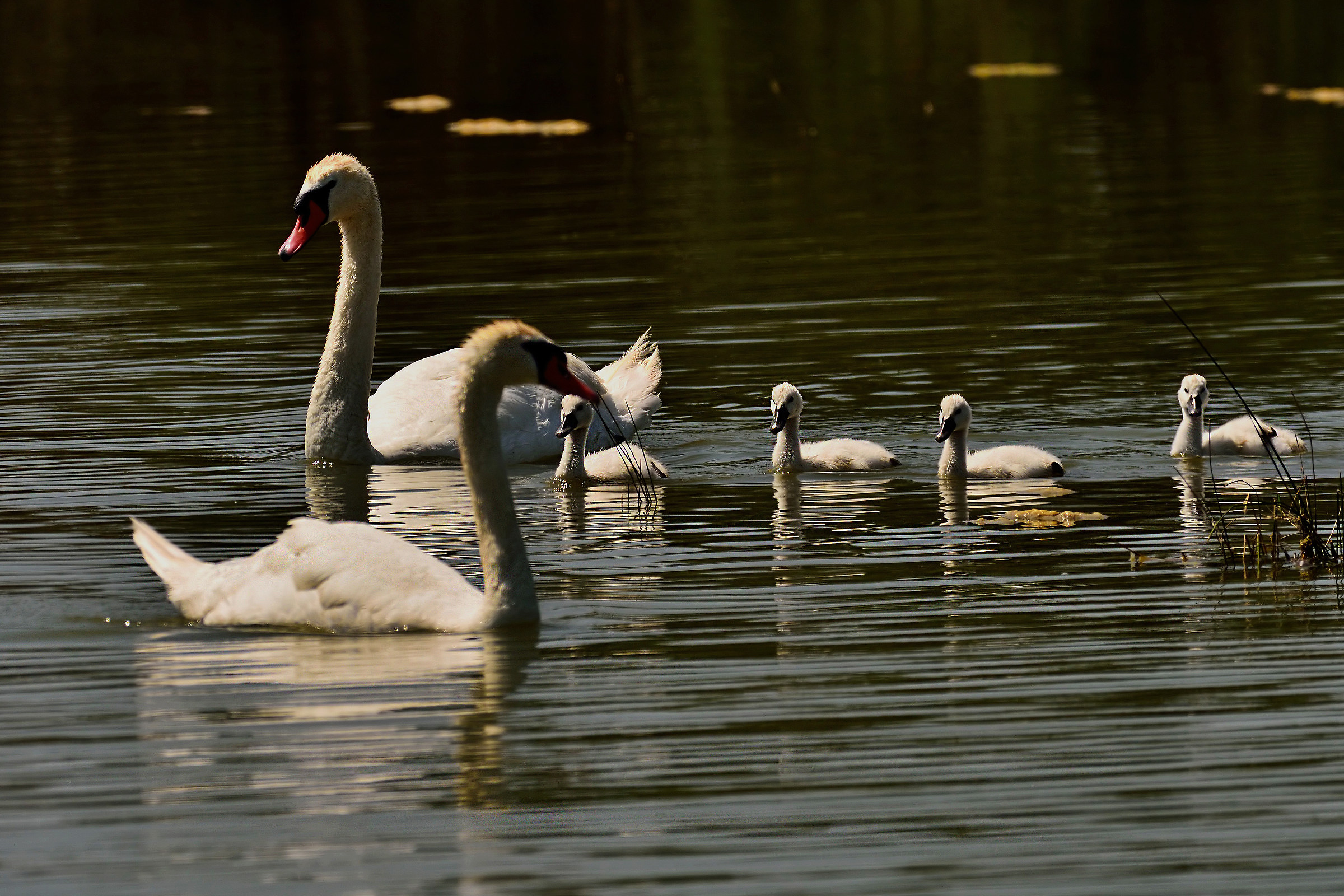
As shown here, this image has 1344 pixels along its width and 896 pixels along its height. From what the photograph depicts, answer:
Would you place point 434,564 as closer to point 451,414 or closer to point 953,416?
point 953,416

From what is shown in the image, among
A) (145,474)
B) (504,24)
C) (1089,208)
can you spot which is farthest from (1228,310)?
(504,24)

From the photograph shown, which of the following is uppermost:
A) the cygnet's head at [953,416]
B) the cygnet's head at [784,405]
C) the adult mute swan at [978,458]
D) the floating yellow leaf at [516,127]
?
the floating yellow leaf at [516,127]

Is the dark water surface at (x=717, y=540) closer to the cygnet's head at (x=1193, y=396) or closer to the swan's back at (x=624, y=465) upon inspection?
the swan's back at (x=624, y=465)

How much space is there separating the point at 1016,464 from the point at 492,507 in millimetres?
4693

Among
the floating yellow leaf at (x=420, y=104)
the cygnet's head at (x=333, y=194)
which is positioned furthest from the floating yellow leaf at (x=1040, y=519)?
the floating yellow leaf at (x=420, y=104)

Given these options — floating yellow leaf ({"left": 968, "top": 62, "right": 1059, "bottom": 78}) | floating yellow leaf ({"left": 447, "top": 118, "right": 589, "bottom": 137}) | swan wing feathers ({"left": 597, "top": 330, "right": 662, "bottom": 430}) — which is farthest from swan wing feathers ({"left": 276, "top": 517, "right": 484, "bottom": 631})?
floating yellow leaf ({"left": 968, "top": 62, "right": 1059, "bottom": 78})

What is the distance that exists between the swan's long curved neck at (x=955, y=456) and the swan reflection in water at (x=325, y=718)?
4720mm

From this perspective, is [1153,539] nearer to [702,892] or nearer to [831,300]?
[702,892]

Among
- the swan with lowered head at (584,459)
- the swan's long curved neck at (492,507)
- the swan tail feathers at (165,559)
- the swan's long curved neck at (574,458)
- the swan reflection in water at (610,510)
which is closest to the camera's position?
the swan's long curved neck at (492,507)

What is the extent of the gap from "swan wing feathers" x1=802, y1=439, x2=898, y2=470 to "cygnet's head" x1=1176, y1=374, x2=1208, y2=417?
175 centimetres

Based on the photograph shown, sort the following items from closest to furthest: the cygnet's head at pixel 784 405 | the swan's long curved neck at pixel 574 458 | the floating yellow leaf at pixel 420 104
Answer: the cygnet's head at pixel 784 405
the swan's long curved neck at pixel 574 458
the floating yellow leaf at pixel 420 104

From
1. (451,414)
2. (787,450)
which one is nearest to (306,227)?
(451,414)

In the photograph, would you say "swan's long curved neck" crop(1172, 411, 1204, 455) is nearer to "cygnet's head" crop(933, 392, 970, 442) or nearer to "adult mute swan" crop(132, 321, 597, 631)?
"cygnet's head" crop(933, 392, 970, 442)

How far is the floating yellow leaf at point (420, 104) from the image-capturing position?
4253 cm
